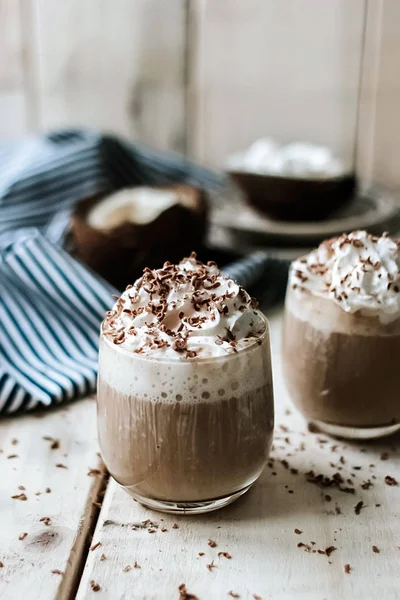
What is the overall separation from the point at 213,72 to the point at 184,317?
1.35 meters

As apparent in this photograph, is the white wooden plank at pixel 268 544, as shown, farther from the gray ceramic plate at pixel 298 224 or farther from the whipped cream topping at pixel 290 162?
the whipped cream topping at pixel 290 162

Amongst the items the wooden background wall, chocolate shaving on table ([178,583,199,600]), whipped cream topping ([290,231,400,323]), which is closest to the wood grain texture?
the wooden background wall

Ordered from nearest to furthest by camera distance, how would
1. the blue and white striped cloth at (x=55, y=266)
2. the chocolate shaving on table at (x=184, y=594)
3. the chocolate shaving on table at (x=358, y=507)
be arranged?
1. the chocolate shaving on table at (x=184, y=594)
2. the chocolate shaving on table at (x=358, y=507)
3. the blue and white striped cloth at (x=55, y=266)

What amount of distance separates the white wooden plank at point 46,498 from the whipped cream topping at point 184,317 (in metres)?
0.20

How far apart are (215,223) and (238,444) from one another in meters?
0.85

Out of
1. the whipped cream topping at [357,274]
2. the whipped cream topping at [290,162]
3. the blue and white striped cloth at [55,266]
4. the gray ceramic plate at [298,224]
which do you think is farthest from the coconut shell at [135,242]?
the whipped cream topping at [357,274]

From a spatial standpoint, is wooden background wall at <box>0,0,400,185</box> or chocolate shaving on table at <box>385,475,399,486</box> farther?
wooden background wall at <box>0,0,400,185</box>

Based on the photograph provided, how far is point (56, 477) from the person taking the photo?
3.02 ft

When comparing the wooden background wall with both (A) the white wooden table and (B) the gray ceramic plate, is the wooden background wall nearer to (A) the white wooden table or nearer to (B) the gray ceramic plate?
(B) the gray ceramic plate

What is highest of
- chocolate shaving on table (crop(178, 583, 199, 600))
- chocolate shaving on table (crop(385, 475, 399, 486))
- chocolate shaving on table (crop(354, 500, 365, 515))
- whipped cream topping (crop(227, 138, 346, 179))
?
whipped cream topping (crop(227, 138, 346, 179))

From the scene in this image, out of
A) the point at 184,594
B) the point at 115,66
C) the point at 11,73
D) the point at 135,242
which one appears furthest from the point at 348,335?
the point at 11,73

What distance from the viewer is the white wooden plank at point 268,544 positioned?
0.73 m

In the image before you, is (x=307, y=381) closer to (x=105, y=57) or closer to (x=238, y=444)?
(x=238, y=444)

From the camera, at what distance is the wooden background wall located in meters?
1.95
